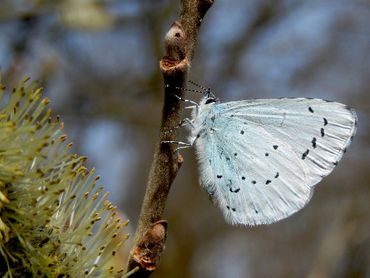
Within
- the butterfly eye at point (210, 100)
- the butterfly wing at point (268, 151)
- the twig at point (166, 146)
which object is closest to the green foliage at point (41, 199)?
the twig at point (166, 146)

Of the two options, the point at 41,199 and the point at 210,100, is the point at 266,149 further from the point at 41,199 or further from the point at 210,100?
the point at 41,199

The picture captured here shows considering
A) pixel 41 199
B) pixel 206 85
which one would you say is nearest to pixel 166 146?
pixel 41 199

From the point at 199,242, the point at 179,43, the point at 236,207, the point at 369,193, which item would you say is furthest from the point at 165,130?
the point at 199,242

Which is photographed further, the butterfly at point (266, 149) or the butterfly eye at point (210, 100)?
the butterfly eye at point (210, 100)

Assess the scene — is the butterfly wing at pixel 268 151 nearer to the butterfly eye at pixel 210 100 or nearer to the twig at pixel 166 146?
the butterfly eye at pixel 210 100

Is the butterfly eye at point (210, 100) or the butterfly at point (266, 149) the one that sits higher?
the butterfly eye at point (210, 100)

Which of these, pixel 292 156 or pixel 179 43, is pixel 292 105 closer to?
pixel 292 156

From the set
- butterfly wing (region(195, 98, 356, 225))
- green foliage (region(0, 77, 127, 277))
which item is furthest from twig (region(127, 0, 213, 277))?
butterfly wing (region(195, 98, 356, 225))
